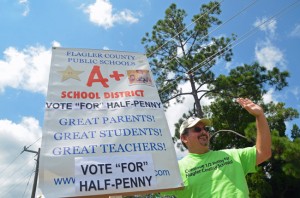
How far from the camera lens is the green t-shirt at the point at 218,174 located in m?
2.88

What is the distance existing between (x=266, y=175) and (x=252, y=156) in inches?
702

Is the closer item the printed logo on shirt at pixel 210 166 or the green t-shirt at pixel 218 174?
the green t-shirt at pixel 218 174

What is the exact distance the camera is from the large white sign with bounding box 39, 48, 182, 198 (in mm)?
2797

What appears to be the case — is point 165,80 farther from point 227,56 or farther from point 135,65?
point 135,65

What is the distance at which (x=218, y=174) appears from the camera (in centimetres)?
300

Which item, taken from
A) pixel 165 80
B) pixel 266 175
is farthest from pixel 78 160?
pixel 266 175

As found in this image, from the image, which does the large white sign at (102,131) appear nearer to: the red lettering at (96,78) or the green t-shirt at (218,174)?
the red lettering at (96,78)

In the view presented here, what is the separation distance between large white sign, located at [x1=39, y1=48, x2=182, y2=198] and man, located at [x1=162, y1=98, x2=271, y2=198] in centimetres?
19

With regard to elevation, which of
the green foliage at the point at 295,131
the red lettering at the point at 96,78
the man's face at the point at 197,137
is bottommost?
the man's face at the point at 197,137

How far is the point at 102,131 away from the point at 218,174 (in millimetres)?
1037

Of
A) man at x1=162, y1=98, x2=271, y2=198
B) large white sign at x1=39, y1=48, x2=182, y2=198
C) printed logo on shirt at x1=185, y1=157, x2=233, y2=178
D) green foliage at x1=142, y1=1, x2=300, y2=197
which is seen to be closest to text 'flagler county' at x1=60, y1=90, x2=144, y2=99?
large white sign at x1=39, y1=48, x2=182, y2=198

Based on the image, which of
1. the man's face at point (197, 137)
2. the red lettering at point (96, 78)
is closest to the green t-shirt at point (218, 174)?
the man's face at point (197, 137)

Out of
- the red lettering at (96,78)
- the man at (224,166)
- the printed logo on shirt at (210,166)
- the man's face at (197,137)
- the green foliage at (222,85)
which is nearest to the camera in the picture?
the man at (224,166)

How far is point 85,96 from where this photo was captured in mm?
3393
